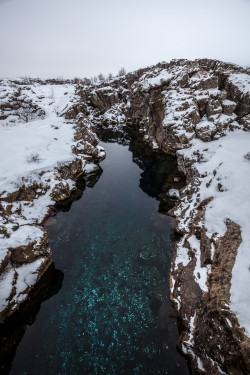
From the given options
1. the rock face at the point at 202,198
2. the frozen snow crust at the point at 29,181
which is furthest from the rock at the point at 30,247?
the rock face at the point at 202,198

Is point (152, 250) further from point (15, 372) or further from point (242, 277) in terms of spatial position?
point (15, 372)

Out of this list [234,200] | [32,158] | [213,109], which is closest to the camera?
[234,200]

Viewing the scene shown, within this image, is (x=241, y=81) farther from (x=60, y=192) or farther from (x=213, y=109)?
(x=60, y=192)

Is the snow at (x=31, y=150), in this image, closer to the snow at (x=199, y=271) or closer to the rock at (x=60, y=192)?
the rock at (x=60, y=192)

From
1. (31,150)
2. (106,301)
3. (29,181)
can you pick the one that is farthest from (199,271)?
(31,150)

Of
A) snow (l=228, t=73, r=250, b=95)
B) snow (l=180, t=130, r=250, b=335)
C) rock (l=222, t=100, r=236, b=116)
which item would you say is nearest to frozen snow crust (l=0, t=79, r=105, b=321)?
snow (l=180, t=130, r=250, b=335)

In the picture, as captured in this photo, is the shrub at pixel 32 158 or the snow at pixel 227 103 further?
the snow at pixel 227 103
